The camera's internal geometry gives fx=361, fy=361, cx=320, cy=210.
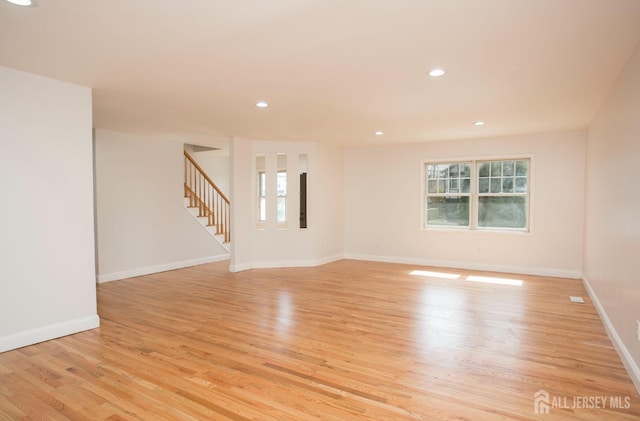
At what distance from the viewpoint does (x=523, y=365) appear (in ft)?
9.23

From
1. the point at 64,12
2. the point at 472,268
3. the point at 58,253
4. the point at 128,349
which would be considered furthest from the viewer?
the point at 472,268

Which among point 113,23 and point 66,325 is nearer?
point 113,23

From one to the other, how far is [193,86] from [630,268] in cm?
401

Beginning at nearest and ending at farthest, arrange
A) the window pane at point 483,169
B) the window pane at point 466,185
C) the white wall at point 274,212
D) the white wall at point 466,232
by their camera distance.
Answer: the white wall at point 466,232
the white wall at point 274,212
the window pane at point 483,169
the window pane at point 466,185

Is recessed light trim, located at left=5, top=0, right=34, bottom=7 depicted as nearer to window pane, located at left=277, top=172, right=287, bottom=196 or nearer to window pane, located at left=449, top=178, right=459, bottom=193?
window pane, located at left=277, top=172, right=287, bottom=196

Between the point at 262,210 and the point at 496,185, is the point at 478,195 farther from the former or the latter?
the point at 262,210

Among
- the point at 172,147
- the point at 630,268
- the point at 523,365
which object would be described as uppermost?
the point at 172,147

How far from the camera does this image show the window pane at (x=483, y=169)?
22.2ft

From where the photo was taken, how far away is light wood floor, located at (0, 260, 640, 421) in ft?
7.42

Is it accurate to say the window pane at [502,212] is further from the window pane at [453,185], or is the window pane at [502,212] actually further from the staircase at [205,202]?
the staircase at [205,202]

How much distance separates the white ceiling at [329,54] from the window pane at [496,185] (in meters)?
2.05

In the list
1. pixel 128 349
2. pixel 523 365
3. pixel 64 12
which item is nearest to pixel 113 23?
pixel 64 12

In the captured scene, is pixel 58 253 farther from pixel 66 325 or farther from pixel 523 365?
pixel 523 365

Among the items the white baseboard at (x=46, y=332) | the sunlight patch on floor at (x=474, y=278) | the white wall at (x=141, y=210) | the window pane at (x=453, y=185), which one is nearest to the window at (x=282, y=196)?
the white wall at (x=141, y=210)
